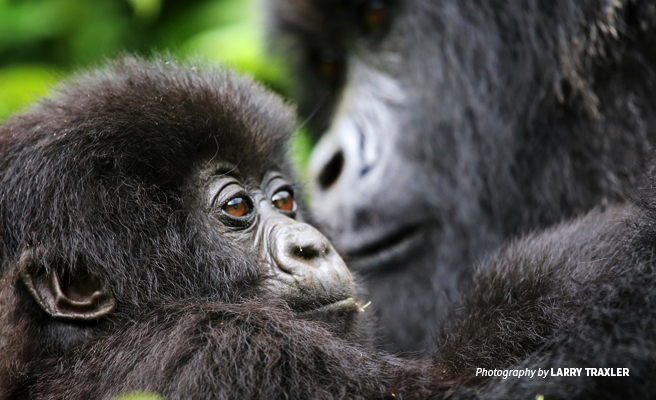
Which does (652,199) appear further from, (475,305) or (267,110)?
(267,110)

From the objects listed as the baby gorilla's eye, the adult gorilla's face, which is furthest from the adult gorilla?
the baby gorilla's eye

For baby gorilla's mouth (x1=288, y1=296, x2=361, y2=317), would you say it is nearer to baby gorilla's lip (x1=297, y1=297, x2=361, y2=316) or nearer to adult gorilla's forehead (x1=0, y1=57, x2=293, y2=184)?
baby gorilla's lip (x1=297, y1=297, x2=361, y2=316)

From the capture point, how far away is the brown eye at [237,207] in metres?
1.89

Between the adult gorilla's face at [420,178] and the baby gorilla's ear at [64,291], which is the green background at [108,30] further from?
the baby gorilla's ear at [64,291]

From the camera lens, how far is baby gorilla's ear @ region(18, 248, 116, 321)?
Result: 1.62 m

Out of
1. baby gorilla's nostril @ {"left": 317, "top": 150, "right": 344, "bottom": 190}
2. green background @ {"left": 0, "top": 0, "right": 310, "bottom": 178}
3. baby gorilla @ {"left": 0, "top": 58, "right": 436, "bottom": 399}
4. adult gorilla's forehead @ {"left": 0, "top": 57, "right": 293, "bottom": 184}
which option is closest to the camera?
baby gorilla @ {"left": 0, "top": 58, "right": 436, "bottom": 399}

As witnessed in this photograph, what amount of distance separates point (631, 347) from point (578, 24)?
4.06 feet

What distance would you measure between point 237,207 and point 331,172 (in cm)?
86

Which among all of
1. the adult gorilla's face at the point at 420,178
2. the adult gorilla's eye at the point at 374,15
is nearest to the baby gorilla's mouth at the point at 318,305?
the adult gorilla's face at the point at 420,178

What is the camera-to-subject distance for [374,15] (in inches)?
108

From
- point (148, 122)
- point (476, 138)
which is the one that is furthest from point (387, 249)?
point (148, 122)

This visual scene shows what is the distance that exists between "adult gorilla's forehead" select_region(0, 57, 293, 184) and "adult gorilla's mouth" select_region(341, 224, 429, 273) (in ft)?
1.87

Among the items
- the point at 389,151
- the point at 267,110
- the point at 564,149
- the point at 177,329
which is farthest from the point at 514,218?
the point at 177,329

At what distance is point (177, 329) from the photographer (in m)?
1.61
